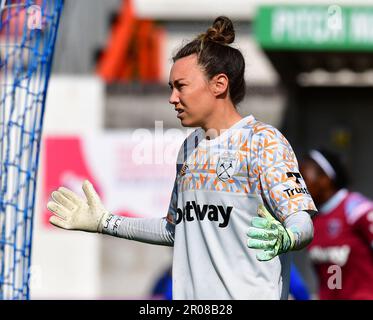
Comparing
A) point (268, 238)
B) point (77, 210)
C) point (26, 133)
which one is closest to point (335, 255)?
point (26, 133)

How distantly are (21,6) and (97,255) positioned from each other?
28.6 ft

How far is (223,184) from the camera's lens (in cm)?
408

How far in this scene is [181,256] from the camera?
4172mm

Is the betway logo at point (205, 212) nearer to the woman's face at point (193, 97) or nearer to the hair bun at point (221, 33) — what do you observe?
the woman's face at point (193, 97)

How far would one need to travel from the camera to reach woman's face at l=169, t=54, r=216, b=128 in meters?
4.17

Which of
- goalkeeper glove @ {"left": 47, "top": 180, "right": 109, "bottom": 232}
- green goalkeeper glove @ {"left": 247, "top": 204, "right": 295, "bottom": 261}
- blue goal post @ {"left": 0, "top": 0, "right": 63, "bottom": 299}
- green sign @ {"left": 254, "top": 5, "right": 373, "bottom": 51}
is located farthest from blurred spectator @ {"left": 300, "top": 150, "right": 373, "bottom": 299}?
green goalkeeper glove @ {"left": 247, "top": 204, "right": 295, "bottom": 261}

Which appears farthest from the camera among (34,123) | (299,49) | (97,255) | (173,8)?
(173,8)

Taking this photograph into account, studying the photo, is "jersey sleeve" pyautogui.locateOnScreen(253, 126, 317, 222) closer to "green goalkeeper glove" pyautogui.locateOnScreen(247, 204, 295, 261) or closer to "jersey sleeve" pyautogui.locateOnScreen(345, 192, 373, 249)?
"green goalkeeper glove" pyautogui.locateOnScreen(247, 204, 295, 261)

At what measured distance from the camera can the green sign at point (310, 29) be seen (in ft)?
41.1
